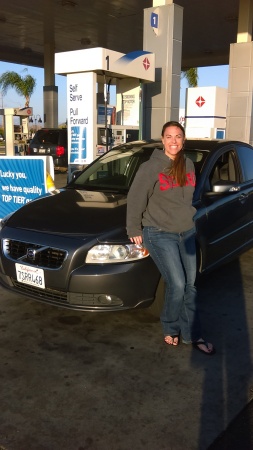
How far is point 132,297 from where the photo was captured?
3373 mm

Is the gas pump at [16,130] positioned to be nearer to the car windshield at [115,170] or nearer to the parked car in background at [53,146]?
the parked car in background at [53,146]

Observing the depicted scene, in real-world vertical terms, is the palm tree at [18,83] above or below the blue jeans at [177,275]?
above

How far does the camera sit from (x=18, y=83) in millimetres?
38719

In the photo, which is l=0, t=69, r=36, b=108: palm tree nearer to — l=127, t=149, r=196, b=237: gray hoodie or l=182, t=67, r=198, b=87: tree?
l=182, t=67, r=198, b=87: tree

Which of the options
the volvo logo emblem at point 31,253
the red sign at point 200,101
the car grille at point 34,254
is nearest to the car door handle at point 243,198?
the car grille at point 34,254

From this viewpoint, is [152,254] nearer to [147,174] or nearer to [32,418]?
[147,174]

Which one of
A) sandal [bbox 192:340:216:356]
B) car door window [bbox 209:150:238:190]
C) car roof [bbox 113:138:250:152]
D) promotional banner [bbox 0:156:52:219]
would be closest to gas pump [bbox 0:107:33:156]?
promotional banner [bbox 0:156:52:219]

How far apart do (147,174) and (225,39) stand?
59.4ft

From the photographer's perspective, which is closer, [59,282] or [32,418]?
[32,418]

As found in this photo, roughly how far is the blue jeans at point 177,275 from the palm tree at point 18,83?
126 ft

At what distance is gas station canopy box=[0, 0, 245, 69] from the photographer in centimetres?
1384

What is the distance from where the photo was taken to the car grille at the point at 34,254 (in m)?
3.38

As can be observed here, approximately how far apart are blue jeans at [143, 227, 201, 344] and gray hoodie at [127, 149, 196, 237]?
8cm

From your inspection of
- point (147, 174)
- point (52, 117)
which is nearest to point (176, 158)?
point (147, 174)
